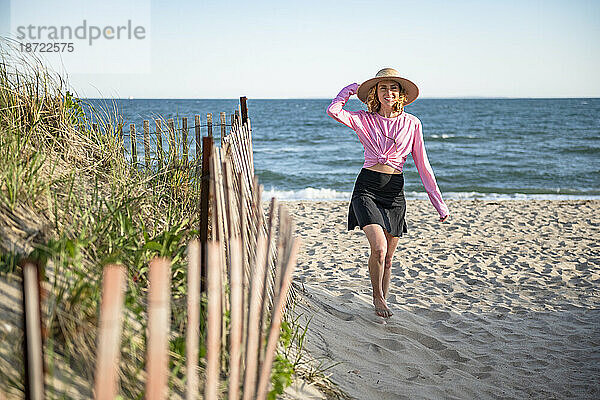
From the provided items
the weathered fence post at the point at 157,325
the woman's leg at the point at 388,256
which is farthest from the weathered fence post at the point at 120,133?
the weathered fence post at the point at 157,325

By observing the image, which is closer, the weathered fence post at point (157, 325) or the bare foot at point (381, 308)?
the weathered fence post at point (157, 325)

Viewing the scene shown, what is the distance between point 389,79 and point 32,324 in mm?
3357

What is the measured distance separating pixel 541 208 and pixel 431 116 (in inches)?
1531

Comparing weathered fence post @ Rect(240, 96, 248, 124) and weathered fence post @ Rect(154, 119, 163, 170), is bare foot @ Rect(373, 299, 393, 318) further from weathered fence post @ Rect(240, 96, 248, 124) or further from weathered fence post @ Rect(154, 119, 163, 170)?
weathered fence post @ Rect(154, 119, 163, 170)

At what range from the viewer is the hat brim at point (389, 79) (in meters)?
4.03

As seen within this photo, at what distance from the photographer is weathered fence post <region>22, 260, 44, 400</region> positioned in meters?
1.20

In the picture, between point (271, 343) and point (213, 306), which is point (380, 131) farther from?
point (213, 306)

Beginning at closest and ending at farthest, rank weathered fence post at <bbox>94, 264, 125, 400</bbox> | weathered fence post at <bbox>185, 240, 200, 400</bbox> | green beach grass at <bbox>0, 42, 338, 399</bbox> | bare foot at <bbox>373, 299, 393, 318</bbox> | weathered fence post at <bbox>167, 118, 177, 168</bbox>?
weathered fence post at <bbox>94, 264, 125, 400</bbox>, weathered fence post at <bbox>185, 240, 200, 400</bbox>, green beach grass at <bbox>0, 42, 338, 399</bbox>, weathered fence post at <bbox>167, 118, 177, 168</bbox>, bare foot at <bbox>373, 299, 393, 318</bbox>

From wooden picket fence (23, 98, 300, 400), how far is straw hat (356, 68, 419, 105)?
1.44 metres

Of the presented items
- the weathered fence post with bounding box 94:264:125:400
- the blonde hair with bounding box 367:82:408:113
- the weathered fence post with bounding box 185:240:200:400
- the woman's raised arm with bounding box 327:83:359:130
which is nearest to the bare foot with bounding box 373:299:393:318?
the woman's raised arm with bounding box 327:83:359:130

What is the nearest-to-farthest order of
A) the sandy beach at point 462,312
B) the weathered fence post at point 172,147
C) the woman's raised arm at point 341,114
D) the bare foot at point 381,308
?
the sandy beach at point 462,312 < the woman's raised arm at point 341,114 < the weathered fence post at point 172,147 < the bare foot at point 381,308

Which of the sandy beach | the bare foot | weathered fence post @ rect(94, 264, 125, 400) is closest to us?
weathered fence post @ rect(94, 264, 125, 400)

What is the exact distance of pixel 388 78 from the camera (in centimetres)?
403

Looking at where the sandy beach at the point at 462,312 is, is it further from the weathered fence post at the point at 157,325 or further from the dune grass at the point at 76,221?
the weathered fence post at the point at 157,325
